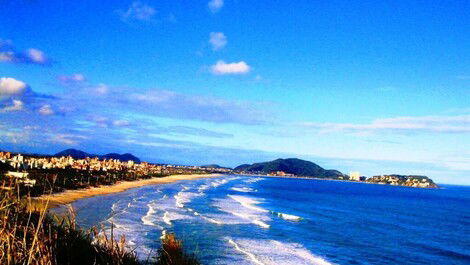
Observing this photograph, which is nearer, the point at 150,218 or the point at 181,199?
the point at 150,218

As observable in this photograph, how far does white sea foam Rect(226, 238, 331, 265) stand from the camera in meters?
27.1

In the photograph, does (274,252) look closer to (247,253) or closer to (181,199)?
(247,253)

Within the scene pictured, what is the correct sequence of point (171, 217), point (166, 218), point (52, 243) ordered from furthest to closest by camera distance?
point (171, 217) → point (166, 218) → point (52, 243)

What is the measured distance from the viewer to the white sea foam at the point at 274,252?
88.9 ft

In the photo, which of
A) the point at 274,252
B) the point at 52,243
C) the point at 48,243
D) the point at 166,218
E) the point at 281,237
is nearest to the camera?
the point at 48,243

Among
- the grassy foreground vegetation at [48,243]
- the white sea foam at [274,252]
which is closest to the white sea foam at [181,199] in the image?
the white sea foam at [274,252]

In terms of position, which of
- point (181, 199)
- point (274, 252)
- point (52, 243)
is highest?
point (52, 243)

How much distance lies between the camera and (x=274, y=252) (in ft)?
96.8

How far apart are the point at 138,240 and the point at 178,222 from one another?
1098cm

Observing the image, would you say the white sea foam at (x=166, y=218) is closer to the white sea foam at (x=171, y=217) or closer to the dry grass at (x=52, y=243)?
the white sea foam at (x=171, y=217)

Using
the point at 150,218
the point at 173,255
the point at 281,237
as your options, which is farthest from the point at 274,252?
the point at 173,255

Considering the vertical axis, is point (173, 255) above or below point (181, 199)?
above

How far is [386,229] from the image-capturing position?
49344mm

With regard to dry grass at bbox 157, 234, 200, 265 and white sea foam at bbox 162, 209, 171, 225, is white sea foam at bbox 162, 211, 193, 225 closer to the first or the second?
white sea foam at bbox 162, 209, 171, 225
